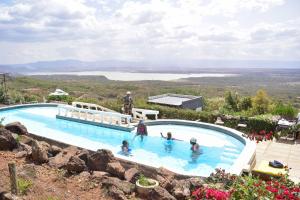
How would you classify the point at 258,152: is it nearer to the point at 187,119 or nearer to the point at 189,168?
the point at 189,168

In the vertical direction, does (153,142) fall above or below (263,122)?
below

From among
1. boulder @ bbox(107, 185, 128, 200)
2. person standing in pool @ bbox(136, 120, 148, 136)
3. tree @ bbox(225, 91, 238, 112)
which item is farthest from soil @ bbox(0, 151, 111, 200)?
tree @ bbox(225, 91, 238, 112)

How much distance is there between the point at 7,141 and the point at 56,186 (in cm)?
357

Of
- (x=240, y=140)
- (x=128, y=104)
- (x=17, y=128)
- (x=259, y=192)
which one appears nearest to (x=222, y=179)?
(x=259, y=192)

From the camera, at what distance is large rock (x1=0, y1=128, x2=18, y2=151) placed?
396 inches

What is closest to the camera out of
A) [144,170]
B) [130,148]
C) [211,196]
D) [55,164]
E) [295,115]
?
[211,196]

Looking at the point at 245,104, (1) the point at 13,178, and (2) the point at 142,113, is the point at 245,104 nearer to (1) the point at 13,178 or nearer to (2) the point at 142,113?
(2) the point at 142,113

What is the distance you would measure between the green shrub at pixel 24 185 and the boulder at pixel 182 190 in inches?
123

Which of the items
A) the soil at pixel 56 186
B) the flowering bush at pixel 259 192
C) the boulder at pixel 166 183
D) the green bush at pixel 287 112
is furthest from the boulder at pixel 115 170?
the green bush at pixel 287 112

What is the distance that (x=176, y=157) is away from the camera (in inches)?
518

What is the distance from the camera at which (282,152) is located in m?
11.6

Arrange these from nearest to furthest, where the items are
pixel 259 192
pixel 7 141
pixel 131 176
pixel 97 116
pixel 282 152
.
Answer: pixel 259 192 < pixel 131 176 < pixel 7 141 < pixel 282 152 < pixel 97 116

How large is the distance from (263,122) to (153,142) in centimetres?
489

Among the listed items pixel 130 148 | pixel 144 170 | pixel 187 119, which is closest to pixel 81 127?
pixel 130 148
